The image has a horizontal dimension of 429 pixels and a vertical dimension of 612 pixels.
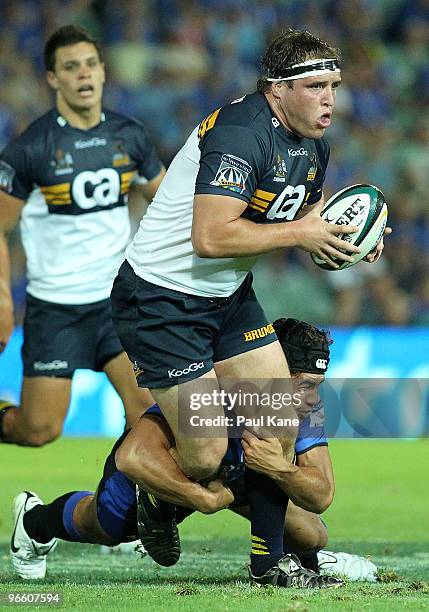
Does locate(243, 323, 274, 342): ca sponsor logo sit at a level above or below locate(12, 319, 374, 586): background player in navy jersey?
above

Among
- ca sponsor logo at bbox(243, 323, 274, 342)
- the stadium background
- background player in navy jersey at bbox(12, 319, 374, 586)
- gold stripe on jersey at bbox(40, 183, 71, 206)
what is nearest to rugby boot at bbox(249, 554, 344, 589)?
background player in navy jersey at bbox(12, 319, 374, 586)

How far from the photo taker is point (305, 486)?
5336mm

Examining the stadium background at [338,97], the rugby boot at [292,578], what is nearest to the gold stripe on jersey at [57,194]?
the rugby boot at [292,578]

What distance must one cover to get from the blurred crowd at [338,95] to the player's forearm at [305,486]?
786 cm

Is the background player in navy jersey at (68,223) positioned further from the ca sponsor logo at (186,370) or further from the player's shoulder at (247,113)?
the player's shoulder at (247,113)

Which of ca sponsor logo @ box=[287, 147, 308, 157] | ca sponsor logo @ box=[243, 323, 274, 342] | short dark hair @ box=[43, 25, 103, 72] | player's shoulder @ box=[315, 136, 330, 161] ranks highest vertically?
short dark hair @ box=[43, 25, 103, 72]

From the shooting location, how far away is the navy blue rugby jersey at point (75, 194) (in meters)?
7.53

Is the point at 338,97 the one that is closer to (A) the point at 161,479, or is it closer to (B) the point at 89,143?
(B) the point at 89,143

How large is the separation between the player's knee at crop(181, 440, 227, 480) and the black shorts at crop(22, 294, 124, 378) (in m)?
1.98

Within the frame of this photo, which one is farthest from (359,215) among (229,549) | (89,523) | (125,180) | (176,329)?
(125,180)

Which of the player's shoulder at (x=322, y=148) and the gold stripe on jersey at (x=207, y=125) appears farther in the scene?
the player's shoulder at (x=322, y=148)

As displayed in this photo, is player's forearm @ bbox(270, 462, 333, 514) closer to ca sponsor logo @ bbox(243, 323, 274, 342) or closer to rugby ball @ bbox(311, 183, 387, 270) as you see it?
ca sponsor logo @ bbox(243, 323, 274, 342)

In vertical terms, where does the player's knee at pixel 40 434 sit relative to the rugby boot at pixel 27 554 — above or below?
above

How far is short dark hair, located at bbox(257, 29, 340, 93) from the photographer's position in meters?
5.43
